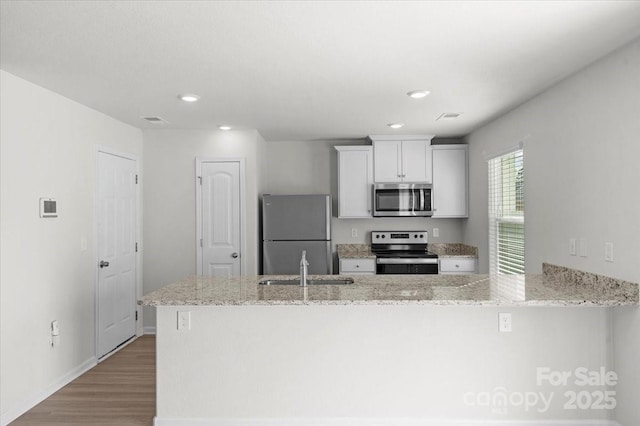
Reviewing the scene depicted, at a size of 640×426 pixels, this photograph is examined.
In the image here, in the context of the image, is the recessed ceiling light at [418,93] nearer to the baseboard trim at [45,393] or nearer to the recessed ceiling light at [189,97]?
the recessed ceiling light at [189,97]

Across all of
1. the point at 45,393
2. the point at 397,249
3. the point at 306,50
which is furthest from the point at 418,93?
the point at 45,393

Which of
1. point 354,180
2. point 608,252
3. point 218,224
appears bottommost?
point 608,252

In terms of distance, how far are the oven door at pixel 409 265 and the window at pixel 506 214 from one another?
650mm

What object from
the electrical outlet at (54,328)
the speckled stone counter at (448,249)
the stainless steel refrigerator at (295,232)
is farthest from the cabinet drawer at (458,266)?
the electrical outlet at (54,328)

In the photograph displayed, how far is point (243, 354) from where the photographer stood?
2857mm

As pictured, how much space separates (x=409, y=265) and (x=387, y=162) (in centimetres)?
121

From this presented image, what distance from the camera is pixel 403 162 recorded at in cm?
549

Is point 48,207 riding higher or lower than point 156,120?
lower

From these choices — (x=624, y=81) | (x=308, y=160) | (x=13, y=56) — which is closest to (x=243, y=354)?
(x=13, y=56)

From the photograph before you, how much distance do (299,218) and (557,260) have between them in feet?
8.81

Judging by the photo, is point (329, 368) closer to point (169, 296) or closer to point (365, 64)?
point (169, 296)

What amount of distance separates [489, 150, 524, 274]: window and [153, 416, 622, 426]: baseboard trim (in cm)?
147

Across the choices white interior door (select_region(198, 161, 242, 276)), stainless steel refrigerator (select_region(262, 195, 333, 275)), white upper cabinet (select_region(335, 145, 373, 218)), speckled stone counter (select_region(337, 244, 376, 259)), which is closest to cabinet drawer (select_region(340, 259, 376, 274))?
stainless steel refrigerator (select_region(262, 195, 333, 275))

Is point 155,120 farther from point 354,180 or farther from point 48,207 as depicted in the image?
point 354,180
